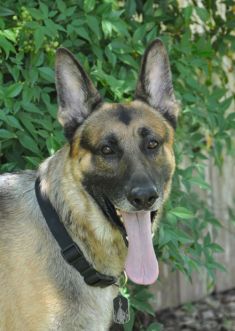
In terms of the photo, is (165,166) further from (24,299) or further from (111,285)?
(24,299)

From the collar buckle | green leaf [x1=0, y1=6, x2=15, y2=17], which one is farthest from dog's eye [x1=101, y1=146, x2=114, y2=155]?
green leaf [x1=0, y1=6, x2=15, y2=17]

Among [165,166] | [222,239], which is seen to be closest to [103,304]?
[165,166]

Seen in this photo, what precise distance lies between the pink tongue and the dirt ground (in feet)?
6.68

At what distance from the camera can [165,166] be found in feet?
13.4

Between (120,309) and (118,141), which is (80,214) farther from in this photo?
(120,309)

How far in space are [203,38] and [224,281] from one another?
281 cm

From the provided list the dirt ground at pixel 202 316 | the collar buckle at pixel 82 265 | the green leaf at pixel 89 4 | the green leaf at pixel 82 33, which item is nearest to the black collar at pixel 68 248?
the collar buckle at pixel 82 265

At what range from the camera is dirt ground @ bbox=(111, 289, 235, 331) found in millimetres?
6266

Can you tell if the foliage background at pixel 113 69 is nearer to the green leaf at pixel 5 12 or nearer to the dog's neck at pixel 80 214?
the green leaf at pixel 5 12

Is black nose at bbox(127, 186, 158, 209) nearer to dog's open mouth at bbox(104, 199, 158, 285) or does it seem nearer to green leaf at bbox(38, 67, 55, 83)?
dog's open mouth at bbox(104, 199, 158, 285)

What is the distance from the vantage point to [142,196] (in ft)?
12.2

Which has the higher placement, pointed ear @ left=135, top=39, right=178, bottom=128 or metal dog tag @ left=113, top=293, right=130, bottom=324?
pointed ear @ left=135, top=39, right=178, bottom=128

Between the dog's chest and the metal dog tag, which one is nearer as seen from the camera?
the dog's chest

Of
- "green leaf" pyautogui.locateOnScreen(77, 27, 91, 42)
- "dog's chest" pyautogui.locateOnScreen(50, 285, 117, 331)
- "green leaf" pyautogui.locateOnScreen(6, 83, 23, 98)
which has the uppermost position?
"green leaf" pyautogui.locateOnScreen(77, 27, 91, 42)
